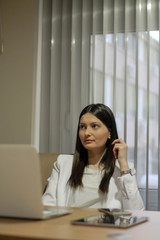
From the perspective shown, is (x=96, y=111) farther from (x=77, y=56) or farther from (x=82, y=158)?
(x=77, y=56)

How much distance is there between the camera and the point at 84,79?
330cm

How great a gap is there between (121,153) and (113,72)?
48.4 inches

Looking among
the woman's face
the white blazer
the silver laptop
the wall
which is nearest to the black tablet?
the silver laptop

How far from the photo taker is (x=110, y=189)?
2.07 m

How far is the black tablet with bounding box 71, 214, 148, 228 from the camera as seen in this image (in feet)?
3.80

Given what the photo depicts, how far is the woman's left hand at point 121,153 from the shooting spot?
2.08 meters

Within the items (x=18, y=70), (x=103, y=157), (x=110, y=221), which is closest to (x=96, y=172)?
(x=103, y=157)

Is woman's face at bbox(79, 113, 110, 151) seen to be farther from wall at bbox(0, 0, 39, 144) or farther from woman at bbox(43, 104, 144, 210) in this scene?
wall at bbox(0, 0, 39, 144)

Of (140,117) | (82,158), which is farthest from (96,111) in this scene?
(140,117)

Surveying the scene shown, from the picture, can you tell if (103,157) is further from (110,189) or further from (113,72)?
(113,72)

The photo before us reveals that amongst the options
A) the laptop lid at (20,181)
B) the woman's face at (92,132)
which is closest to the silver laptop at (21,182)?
Result: the laptop lid at (20,181)

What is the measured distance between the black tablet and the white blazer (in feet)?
2.16

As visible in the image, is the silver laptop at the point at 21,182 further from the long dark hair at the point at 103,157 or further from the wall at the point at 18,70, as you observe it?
the wall at the point at 18,70

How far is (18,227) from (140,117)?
2129 mm
